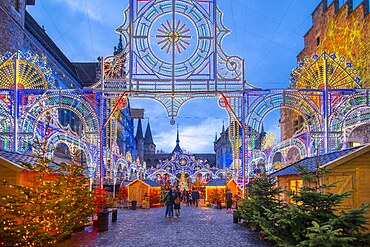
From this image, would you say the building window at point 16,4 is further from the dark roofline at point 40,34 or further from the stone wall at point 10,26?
the dark roofline at point 40,34

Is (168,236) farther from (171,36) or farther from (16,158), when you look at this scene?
(171,36)

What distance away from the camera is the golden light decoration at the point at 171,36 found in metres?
20.4

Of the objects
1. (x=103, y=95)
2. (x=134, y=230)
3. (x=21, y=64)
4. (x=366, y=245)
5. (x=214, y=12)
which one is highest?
(x=214, y=12)

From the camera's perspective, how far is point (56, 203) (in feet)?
34.7

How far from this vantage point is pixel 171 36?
2033 cm

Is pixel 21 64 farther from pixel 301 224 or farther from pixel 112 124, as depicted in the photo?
pixel 301 224

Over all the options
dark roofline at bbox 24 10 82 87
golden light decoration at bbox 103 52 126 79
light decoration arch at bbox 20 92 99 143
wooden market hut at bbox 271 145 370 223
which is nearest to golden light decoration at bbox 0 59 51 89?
light decoration arch at bbox 20 92 99 143

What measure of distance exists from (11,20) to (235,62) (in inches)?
533

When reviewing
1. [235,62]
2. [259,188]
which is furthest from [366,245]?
[235,62]

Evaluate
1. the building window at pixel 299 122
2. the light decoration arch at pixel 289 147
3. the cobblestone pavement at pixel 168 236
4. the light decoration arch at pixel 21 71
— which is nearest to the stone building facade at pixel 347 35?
the building window at pixel 299 122

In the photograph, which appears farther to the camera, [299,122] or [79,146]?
[299,122]

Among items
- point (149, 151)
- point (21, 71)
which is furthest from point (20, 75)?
point (149, 151)

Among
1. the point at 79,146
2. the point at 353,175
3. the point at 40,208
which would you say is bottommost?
the point at 40,208

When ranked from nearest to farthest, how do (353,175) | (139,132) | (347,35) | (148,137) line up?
(353,175)
(347,35)
(139,132)
(148,137)
